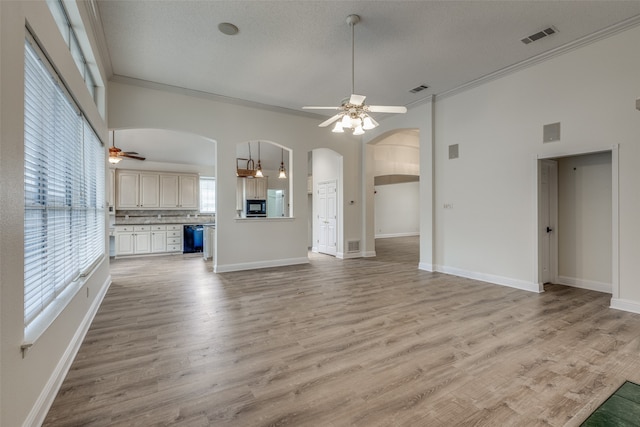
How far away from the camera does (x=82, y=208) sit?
314 cm

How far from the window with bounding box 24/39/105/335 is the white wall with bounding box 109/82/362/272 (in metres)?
2.14

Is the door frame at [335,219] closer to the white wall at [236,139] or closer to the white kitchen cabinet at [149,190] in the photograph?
the white wall at [236,139]

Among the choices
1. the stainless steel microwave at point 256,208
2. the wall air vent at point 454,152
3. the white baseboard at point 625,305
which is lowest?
the white baseboard at point 625,305

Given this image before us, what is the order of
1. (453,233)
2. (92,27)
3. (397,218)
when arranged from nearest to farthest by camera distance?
(92,27) < (453,233) < (397,218)

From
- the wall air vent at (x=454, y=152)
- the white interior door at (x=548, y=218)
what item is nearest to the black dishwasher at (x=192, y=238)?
the wall air vent at (x=454, y=152)

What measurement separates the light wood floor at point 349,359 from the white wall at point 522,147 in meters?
0.77

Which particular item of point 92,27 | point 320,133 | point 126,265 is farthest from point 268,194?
point 92,27

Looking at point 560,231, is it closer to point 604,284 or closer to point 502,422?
point 604,284

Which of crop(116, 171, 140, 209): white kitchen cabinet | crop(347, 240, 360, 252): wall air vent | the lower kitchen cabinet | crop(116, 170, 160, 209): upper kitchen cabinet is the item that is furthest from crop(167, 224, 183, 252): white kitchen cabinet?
crop(347, 240, 360, 252): wall air vent

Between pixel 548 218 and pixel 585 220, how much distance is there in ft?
1.51

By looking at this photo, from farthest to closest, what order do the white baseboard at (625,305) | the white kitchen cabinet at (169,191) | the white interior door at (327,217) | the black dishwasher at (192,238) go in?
Answer: the white kitchen cabinet at (169,191)
the black dishwasher at (192,238)
the white interior door at (327,217)
the white baseboard at (625,305)

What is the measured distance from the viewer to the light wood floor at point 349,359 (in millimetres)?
1899

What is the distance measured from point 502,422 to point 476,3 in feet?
12.8

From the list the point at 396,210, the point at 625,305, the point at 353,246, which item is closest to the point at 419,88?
the point at 353,246
